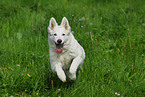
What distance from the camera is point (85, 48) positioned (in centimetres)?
527

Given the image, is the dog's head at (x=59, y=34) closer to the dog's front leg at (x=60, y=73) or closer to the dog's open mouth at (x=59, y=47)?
the dog's open mouth at (x=59, y=47)

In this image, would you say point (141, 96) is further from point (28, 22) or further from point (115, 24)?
point (28, 22)

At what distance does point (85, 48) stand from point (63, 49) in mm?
1303

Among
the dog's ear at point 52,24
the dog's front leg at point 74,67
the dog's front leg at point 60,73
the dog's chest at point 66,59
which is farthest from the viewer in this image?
the dog's chest at point 66,59

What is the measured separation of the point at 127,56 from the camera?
16.9ft

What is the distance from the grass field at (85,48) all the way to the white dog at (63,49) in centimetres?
29

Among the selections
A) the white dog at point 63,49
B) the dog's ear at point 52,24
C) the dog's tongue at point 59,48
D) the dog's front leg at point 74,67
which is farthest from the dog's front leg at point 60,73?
the dog's ear at point 52,24

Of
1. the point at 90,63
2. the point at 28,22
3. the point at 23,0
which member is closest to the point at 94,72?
the point at 90,63

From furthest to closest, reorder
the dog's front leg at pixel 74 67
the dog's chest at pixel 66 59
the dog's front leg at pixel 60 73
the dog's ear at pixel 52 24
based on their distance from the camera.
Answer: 1. the dog's chest at pixel 66 59
2. the dog's ear at pixel 52 24
3. the dog's front leg at pixel 74 67
4. the dog's front leg at pixel 60 73

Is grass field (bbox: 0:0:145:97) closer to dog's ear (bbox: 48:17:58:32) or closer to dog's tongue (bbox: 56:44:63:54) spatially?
dog's tongue (bbox: 56:44:63:54)

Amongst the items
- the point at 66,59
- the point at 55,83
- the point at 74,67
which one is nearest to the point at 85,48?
the point at 66,59

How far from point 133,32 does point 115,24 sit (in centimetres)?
66

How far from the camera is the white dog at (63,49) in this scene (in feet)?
12.6

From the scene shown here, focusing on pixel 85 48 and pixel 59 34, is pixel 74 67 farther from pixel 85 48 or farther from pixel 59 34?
pixel 85 48
